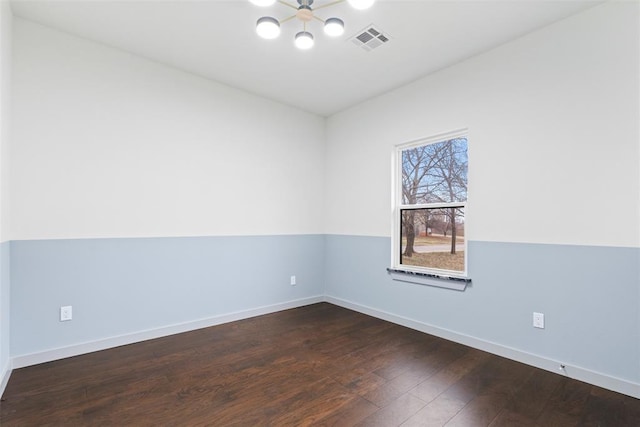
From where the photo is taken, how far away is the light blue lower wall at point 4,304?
2234mm

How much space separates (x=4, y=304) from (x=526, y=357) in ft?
13.8

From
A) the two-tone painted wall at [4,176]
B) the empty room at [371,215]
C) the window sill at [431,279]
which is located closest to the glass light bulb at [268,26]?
the empty room at [371,215]

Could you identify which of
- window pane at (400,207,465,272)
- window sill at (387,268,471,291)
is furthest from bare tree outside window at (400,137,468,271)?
window sill at (387,268,471,291)

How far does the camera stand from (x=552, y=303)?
101 inches

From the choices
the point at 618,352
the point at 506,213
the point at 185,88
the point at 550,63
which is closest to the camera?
the point at 618,352

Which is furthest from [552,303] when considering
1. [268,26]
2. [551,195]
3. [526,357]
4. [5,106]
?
[5,106]

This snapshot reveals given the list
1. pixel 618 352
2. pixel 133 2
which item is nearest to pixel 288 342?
pixel 618 352

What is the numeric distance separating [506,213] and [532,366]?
1312mm

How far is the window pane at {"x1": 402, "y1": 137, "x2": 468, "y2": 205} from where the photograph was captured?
10.8 ft

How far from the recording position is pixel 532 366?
8.58ft

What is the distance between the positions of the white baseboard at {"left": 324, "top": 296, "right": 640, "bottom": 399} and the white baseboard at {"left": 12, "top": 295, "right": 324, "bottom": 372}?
1.49 meters

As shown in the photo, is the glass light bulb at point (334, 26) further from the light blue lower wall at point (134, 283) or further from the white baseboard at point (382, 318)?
the white baseboard at point (382, 318)

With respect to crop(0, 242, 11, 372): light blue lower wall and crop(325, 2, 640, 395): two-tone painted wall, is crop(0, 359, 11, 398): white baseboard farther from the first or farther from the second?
crop(325, 2, 640, 395): two-tone painted wall

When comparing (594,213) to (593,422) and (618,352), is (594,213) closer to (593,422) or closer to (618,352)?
(618,352)
